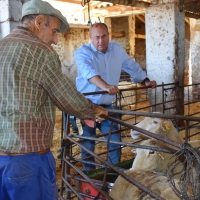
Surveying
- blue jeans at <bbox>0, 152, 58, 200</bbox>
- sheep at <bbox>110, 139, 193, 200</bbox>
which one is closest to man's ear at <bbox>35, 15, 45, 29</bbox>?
blue jeans at <bbox>0, 152, 58, 200</bbox>

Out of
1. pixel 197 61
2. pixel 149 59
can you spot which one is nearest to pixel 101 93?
pixel 149 59

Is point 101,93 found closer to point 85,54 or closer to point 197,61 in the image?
point 85,54

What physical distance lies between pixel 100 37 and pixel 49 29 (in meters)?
1.79

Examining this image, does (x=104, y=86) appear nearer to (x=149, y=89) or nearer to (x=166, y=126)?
(x=166, y=126)

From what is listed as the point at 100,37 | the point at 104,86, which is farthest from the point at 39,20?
the point at 100,37

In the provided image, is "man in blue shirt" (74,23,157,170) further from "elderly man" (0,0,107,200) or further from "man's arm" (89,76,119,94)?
"elderly man" (0,0,107,200)

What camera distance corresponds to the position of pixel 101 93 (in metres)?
3.57

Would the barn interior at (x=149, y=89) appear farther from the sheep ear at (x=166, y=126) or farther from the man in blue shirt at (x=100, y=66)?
the sheep ear at (x=166, y=126)

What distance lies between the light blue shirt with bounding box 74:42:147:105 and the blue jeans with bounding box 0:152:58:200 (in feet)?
5.43

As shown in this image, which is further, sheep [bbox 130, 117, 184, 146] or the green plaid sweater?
sheep [bbox 130, 117, 184, 146]

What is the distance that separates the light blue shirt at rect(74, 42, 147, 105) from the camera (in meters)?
3.63

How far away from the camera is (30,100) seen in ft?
5.97

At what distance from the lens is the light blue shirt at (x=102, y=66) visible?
3635mm

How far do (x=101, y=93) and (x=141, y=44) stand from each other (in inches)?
563
